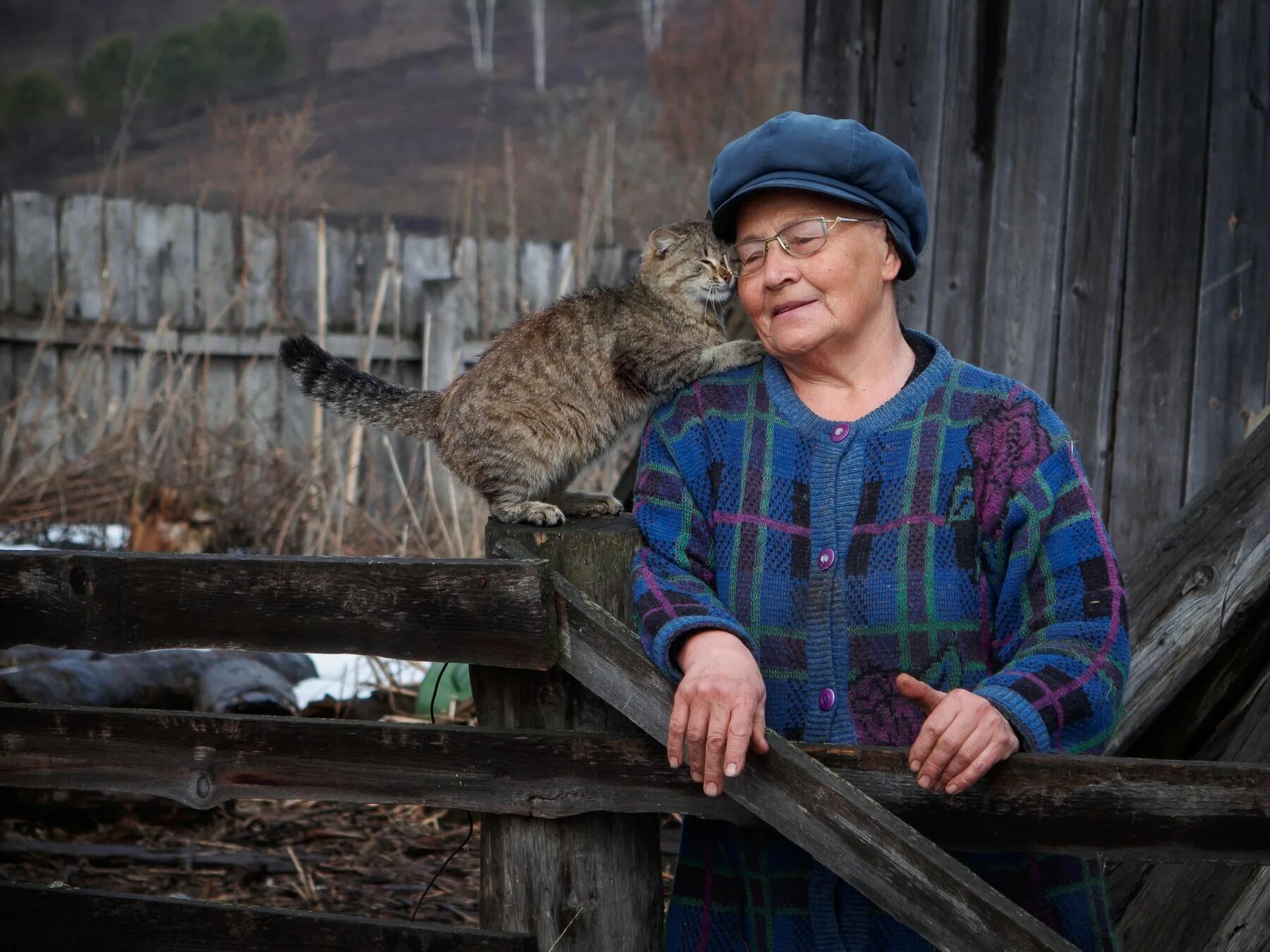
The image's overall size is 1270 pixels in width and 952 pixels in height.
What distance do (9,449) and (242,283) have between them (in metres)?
1.40

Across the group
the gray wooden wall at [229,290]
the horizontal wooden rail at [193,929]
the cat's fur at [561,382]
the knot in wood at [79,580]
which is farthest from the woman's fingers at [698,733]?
the gray wooden wall at [229,290]

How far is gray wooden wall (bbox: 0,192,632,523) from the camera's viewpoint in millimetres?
8242

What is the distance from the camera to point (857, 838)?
185 cm

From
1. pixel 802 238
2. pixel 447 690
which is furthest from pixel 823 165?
pixel 447 690

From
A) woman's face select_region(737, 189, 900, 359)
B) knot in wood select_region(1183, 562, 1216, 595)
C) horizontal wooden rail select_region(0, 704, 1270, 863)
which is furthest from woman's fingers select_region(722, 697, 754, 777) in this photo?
knot in wood select_region(1183, 562, 1216, 595)

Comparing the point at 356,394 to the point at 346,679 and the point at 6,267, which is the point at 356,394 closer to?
the point at 346,679

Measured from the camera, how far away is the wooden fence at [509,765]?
1.84 meters

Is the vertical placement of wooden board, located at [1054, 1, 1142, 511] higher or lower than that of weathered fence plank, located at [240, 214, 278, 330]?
lower

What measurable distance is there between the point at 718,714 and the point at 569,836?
0.55 metres

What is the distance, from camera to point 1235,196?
146 inches

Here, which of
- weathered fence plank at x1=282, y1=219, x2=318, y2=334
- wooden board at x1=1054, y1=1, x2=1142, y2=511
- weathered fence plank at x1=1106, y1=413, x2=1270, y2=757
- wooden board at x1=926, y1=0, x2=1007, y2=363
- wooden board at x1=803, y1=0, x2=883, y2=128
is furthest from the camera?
weathered fence plank at x1=282, y1=219, x2=318, y2=334

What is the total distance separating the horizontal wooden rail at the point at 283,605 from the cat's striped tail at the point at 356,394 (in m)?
0.85

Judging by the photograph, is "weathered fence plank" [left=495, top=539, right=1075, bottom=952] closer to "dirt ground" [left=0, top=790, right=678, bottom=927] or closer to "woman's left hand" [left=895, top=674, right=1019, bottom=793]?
"woman's left hand" [left=895, top=674, right=1019, bottom=793]

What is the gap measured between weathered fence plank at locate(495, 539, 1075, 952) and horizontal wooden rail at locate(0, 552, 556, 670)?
0.19 m
